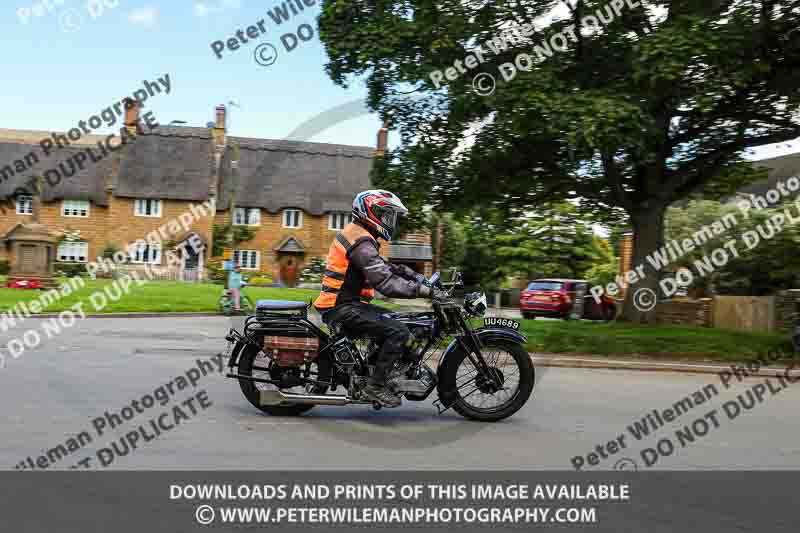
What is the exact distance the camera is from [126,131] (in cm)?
5609

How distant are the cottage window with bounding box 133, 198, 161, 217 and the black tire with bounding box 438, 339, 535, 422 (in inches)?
2000

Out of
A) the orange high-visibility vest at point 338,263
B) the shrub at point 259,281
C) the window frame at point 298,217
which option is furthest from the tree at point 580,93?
the window frame at point 298,217

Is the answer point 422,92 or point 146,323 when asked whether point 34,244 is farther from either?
point 422,92

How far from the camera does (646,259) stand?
1706 cm

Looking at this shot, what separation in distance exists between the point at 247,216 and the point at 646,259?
41.8 meters

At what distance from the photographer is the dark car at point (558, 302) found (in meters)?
29.8

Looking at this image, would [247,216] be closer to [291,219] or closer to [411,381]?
[291,219]

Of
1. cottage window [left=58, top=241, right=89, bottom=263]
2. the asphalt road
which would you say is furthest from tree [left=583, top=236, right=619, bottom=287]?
the asphalt road

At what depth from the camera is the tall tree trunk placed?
17078mm

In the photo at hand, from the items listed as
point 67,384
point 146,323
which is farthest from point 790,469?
point 146,323

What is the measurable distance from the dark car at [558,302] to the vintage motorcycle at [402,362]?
23026 millimetres

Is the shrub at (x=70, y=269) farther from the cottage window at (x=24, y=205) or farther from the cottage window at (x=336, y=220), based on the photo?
the cottage window at (x=336, y=220)

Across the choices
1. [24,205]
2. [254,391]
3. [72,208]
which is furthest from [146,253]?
[254,391]
